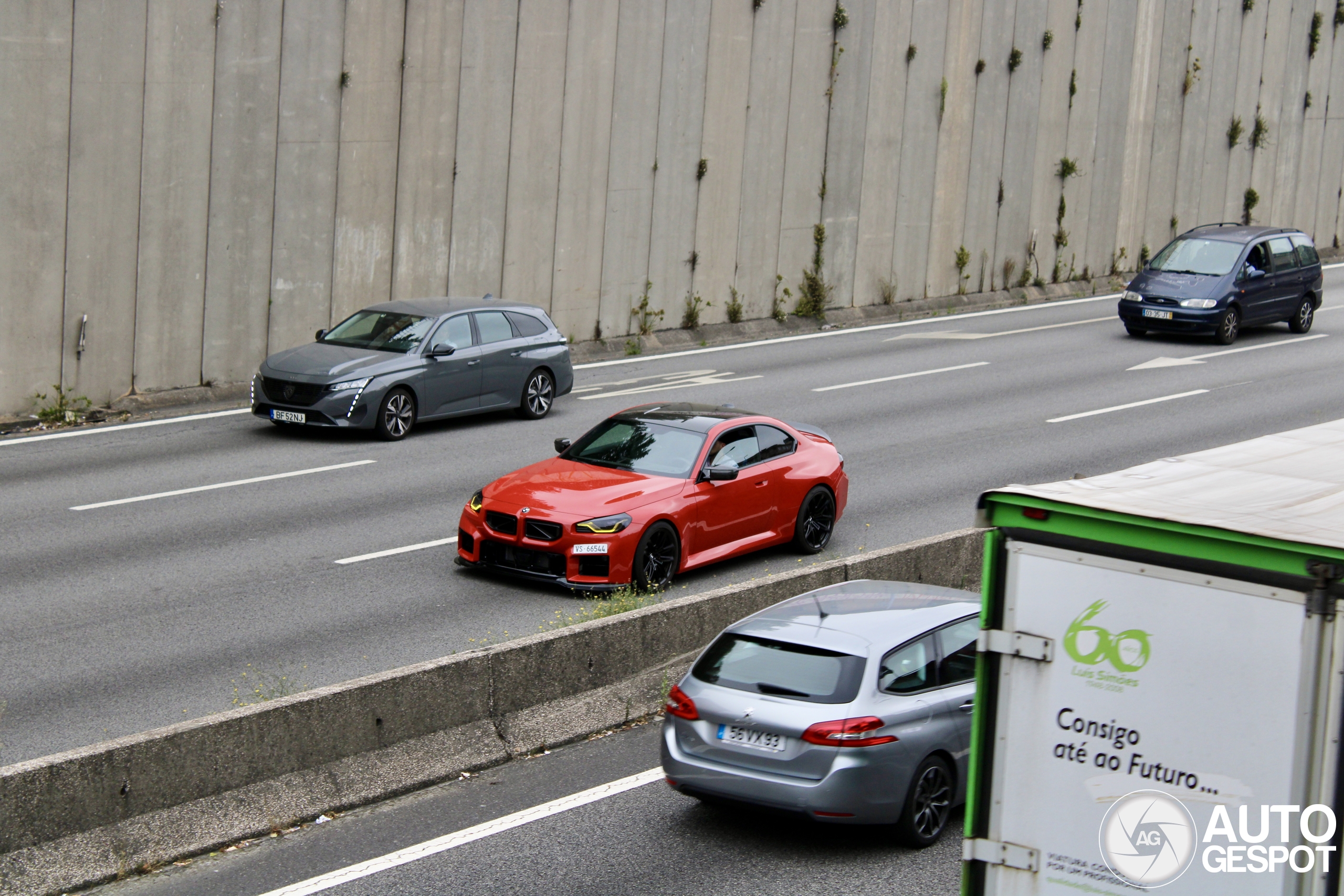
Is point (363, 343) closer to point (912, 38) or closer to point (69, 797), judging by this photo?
point (69, 797)

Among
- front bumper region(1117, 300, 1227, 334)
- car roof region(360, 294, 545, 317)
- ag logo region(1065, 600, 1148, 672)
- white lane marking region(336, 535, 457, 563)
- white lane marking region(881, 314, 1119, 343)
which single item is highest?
front bumper region(1117, 300, 1227, 334)

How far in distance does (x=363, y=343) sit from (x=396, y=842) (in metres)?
12.3

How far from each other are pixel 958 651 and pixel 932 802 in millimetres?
929

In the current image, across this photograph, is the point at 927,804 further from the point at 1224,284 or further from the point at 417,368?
the point at 1224,284

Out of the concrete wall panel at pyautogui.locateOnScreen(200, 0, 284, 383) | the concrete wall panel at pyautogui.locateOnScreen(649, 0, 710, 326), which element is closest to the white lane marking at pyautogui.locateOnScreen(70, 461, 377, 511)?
the concrete wall panel at pyautogui.locateOnScreen(200, 0, 284, 383)

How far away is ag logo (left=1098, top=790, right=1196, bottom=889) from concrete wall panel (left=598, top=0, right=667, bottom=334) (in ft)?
72.5

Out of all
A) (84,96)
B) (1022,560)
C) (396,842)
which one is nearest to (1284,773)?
(1022,560)

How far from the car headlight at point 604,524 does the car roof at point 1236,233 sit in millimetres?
18179

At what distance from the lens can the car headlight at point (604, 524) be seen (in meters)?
12.6

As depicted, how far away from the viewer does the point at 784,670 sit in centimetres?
830

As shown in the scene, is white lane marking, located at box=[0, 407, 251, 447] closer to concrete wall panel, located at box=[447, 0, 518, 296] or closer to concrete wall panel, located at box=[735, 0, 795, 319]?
concrete wall panel, located at box=[447, 0, 518, 296]

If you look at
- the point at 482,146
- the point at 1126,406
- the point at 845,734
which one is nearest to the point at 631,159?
the point at 482,146

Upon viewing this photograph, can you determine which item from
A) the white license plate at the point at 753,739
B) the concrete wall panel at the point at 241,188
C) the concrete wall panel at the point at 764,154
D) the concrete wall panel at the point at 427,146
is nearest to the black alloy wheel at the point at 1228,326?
the concrete wall panel at the point at 764,154

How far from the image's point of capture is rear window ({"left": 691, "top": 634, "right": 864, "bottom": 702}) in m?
8.15
